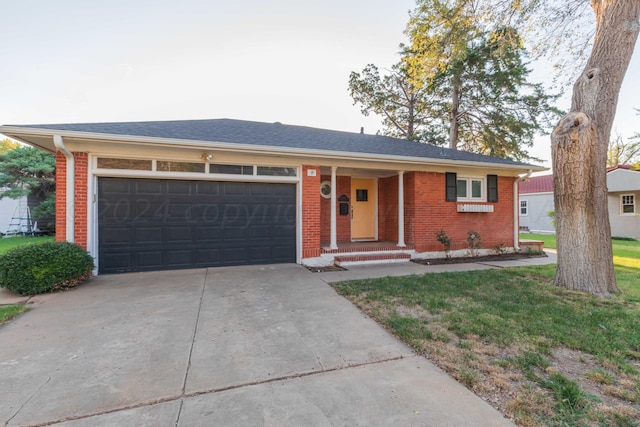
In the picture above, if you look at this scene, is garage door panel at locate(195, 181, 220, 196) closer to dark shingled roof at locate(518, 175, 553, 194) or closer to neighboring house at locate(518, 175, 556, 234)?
neighboring house at locate(518, 175, 556, 234)

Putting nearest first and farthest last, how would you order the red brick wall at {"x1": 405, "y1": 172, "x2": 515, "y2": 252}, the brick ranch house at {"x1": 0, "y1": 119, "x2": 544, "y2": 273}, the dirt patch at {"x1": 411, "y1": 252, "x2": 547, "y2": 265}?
1. the brick ranch house at {"x1": 0, "y1": 119, "x2": 544, "y2": 273}
2. the dirt patch at {"x1": 411, "y1": 252, "x2": 547, "y2": 265}
3. the red brick wall at {"x1": 405, "y1": 172, "x2": 515, "y2": 252}

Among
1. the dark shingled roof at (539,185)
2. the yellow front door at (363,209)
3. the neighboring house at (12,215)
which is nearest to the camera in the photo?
the yellow front door at (363,209)

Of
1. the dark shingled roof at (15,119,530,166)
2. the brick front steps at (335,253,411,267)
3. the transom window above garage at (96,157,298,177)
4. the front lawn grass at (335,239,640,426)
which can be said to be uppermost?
the dark shingled roof at (15,119,530,166)

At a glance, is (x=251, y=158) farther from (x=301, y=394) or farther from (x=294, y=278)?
(x=301, y=394)

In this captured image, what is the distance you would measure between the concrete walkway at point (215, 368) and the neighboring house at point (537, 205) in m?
21.4

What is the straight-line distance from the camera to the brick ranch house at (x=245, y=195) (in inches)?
220

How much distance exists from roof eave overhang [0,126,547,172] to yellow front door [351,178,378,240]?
2.00 metres

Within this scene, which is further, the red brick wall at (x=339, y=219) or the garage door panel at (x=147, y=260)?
the red brick wall at (x=339, y=219)

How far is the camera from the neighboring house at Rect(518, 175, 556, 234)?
762 inches

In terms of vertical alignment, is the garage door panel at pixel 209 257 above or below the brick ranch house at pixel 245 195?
below

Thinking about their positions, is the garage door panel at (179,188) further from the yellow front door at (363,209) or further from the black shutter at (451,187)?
the black shutter at (451,187)

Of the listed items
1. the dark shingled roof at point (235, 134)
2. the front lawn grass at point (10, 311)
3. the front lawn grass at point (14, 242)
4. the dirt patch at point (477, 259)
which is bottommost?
the front lawn grass at point (10, 311)

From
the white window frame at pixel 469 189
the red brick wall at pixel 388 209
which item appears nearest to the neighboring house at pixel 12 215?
the red brick wall at pixel 388 209

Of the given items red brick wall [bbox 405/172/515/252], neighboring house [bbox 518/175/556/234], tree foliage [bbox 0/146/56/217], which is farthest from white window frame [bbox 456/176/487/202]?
tree foliage [bbox 0/146/56/217]
